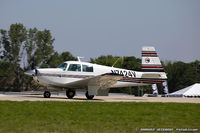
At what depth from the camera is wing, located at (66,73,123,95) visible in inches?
746

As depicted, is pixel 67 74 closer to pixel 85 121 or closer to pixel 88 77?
pixel 88 77

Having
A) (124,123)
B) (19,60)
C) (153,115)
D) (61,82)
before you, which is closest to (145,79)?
(61,82)

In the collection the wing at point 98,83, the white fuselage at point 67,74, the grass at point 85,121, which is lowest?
the grass at point 85,121

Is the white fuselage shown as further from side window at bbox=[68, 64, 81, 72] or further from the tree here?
the tree

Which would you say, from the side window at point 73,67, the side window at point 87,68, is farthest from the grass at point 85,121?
the side window at point 87,68

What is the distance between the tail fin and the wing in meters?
3.45

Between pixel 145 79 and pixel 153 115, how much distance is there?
11433 millimetres

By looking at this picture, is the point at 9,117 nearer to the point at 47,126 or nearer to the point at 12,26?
the point at 47,126

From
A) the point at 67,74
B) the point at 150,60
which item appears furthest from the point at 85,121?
the point at 150,60

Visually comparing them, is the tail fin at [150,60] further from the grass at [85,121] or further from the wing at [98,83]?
the grass at [85,121]

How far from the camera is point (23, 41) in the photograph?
197 feet

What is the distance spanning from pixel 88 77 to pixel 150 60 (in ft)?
15.1

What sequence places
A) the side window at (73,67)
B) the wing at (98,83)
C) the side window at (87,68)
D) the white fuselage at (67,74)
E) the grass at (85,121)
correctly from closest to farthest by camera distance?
1. the grass at (85,121)
2. the wing at (98,83)
3. the white fuselage at (67,74)
4. the side window at (73,67)
5. the side window at (87,68)

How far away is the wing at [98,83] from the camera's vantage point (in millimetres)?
18938
